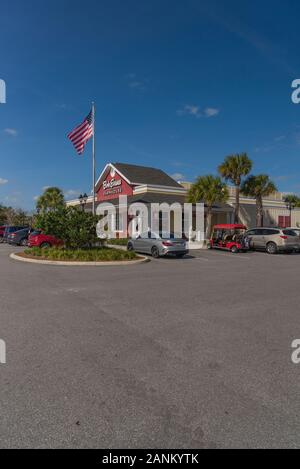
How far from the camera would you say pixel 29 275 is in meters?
11.3

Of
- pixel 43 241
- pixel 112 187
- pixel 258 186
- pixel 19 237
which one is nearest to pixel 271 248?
pixel 258 186

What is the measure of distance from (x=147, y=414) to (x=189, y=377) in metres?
0.90

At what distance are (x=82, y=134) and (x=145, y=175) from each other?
47.1 feet

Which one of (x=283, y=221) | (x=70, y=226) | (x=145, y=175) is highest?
(x=145, y=175)

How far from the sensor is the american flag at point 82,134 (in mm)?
19516

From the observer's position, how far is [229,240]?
21.6 metres

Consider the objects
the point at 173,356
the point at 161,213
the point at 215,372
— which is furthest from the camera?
the point at 161,213

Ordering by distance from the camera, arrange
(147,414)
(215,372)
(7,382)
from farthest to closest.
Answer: (215,372), (7,382), (147,414)

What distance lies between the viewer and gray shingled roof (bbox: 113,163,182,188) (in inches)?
1250

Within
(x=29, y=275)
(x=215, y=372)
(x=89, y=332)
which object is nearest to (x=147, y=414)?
(x=215, y=372)

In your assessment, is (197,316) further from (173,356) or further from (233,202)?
(233,202)

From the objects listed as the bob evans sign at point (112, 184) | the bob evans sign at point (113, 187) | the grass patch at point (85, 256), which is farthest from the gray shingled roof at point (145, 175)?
the grass patch at point (85, 256)

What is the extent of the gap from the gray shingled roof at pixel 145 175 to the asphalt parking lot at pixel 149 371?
24.7 m

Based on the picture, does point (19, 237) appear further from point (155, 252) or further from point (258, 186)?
point (258, 186)
